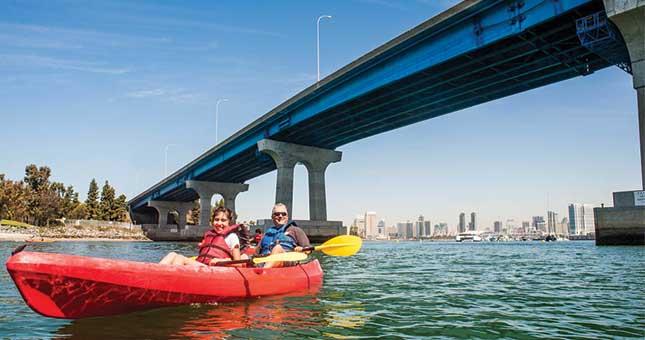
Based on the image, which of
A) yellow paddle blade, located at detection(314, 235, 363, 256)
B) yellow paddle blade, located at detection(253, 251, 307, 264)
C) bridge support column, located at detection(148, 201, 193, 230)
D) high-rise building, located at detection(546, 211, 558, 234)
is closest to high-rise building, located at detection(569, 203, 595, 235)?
high-rise building, located at detection(546, 211, 558, 234)

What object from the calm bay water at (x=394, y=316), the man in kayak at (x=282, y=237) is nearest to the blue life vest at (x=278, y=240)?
the man in kayak at (x=282, y=237)

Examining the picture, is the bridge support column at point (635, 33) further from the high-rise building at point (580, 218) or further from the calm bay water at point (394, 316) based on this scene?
the high-rise building at point (580, 218)

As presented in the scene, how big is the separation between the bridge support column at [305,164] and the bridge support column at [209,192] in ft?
77.8

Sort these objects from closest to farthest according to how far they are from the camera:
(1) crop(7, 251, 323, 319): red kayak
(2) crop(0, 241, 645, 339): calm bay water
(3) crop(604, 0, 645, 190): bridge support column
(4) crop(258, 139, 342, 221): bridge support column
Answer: (1) crop(7, 251, 323, 319): red kayak
(2) crop(0, 241, 645, 339): calm bay water
(3) crop(604, 0, 645, 190): bridge support column
(4) crop(258, 139, 342, 221): bridge support column

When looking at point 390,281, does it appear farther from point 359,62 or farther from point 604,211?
point 359,62

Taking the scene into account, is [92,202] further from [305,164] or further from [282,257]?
[282,257]

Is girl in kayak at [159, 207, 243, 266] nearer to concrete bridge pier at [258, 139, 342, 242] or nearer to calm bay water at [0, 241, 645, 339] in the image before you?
calm bay water at [0, 241, 645, 339]

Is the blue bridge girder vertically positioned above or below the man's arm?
above

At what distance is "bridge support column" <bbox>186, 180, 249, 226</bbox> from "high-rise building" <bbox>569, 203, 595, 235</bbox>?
133778 mm

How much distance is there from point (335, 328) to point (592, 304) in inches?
169

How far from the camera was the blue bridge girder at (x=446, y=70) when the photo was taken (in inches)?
846

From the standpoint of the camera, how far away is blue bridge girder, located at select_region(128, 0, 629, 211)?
21.5 meters

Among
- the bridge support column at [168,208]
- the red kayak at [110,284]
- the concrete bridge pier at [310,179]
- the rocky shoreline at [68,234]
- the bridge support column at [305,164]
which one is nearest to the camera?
the red kayak at [110,284]

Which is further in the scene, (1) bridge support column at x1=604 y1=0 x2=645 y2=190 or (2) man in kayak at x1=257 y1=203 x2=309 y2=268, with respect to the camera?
(1) bridge support column at x1=604 y1=0 x2=645 y2=190
